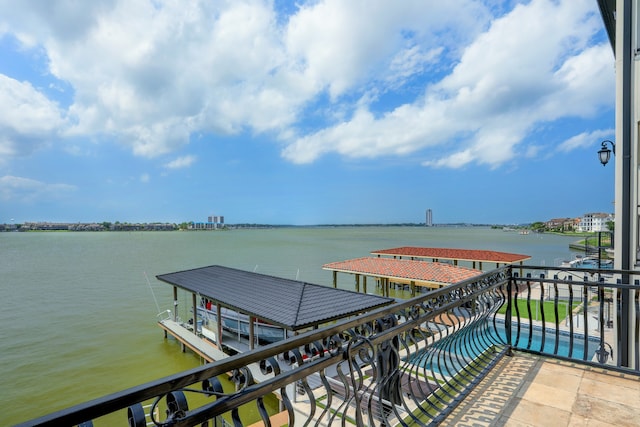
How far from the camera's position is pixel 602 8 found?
7043 mm

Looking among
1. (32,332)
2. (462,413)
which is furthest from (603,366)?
(32,332)

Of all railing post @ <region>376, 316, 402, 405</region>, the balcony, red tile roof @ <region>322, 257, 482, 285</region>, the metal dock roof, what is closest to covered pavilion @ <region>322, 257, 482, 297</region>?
red tile roof @ <region>322, 257, 482, 285</region>

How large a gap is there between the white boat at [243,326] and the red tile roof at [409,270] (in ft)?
22.3

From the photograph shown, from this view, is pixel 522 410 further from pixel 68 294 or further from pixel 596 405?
pixel 68 294

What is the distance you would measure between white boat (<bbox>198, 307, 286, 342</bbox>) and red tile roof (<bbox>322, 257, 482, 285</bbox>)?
6.79m

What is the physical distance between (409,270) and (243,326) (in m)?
9.03

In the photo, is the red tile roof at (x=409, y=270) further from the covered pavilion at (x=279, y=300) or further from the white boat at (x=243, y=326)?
the white boat at (x=243, y=326)

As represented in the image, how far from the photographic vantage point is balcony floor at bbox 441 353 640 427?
254cm

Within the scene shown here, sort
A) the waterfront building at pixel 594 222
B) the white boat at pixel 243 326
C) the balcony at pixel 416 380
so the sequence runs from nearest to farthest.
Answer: the balcony at pixel 416 380 → the white boat at pixel 243 326 → the waterfront building at pixel 594 222

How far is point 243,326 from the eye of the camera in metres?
13.4

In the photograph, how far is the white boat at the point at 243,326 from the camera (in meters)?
12.5

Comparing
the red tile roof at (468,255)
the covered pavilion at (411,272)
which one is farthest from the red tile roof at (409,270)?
the red tile roof at (468,255)

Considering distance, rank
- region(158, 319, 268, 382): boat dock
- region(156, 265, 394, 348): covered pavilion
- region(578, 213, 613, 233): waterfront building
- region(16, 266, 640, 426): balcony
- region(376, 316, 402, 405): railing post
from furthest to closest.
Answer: region(578, 213, 613, 233): waterfront building < region(158, 319, 268, 382): boat dock < region(156, 265, 394, 348): covered pavilion < region(376, 316, 402, 405): railing post < region(16, 266, 640, 426): balcony

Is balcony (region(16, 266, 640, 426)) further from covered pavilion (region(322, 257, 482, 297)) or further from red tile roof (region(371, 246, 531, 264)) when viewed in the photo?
red tile roof (region(371, 246, 531, 264))
